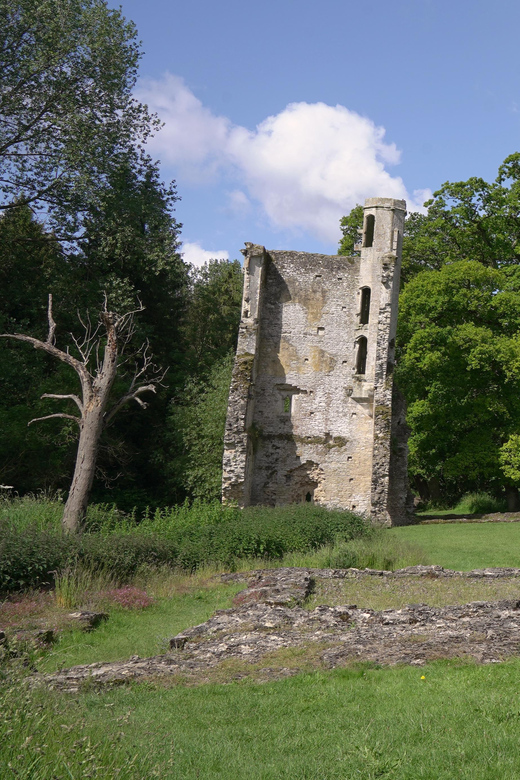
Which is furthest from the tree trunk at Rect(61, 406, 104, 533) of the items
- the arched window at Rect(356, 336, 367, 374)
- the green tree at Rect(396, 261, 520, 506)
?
the green tree at Rect(396, 261, 520, 506)

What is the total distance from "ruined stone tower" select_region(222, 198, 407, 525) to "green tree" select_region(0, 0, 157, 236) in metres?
6.50

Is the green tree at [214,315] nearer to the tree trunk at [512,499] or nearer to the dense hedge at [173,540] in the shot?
the tree trunk at [512,499]

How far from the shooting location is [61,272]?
2828 centimetres

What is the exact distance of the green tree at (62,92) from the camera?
24344 millimetres

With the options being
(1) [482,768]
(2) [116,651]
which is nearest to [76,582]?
(2) [116,651]

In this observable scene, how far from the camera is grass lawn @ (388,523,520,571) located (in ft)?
54.1

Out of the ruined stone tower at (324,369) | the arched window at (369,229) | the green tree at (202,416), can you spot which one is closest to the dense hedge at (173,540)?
the ruined stone tower at (324,369)

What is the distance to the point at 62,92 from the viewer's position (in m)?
25.4

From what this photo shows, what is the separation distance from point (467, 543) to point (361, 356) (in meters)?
9.14

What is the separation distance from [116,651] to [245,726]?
403 cm

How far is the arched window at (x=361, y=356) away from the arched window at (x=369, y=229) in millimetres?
3563

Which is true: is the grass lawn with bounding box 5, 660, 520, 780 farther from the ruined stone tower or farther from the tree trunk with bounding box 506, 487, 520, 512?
the tree trunk with bounding box 506, 487, 520, 512

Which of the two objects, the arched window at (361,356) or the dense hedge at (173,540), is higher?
the arched window at (361,356)

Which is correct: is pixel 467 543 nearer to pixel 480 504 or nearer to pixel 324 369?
pixel 324 369
